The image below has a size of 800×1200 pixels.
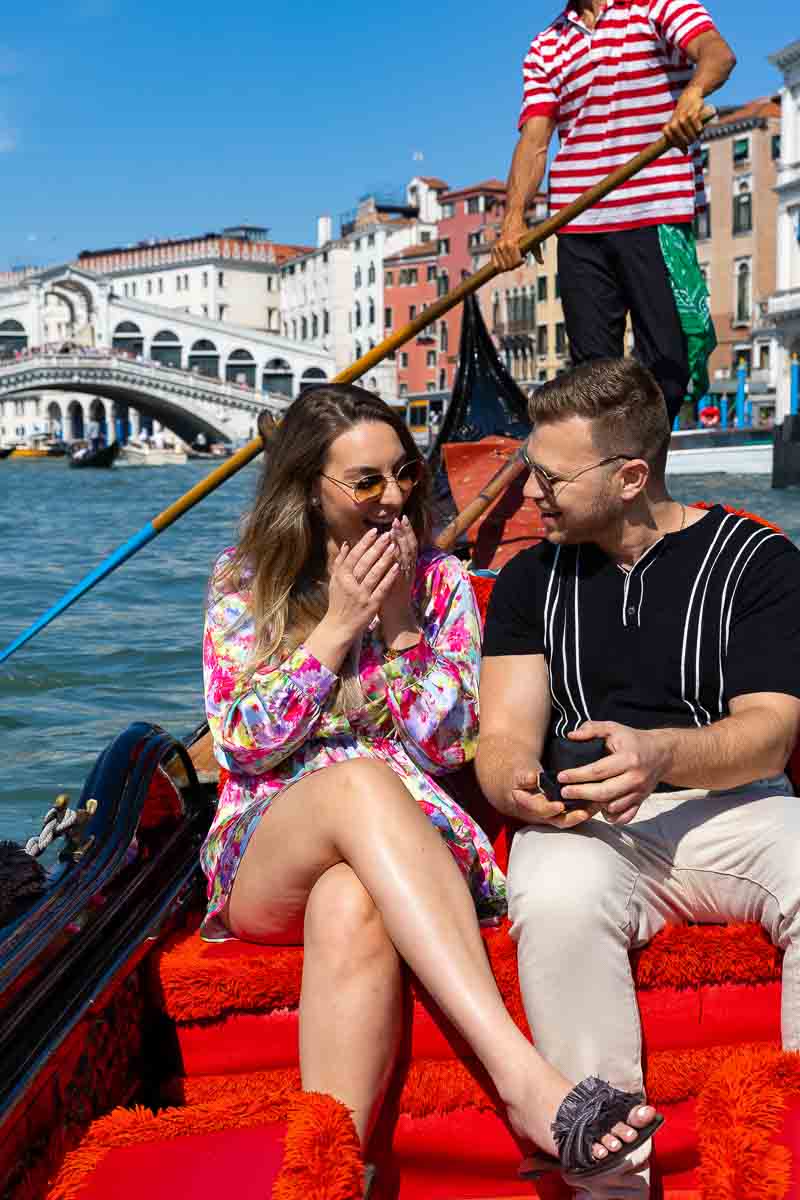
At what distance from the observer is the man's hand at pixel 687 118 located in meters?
1.51

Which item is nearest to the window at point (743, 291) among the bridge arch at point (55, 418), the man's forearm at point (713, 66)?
the man's forearm at point (713, 66)

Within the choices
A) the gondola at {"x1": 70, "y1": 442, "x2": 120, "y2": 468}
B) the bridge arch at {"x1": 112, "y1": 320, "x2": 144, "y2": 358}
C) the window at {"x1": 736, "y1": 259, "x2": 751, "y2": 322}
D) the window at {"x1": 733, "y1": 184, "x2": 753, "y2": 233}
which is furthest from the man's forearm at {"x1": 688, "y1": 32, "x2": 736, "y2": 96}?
the bridge arch at {"x1": 112, "y1": 320, "x2": 144, "y2": 358}

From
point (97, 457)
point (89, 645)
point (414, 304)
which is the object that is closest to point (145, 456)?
point (97, 457)

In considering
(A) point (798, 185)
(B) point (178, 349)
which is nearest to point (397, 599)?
(A) point (798, 185)

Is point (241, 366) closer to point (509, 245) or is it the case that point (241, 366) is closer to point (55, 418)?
point (55, 418)

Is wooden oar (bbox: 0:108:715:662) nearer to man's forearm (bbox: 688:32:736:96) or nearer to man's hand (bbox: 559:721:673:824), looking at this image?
man's forearm (bbox: 688:32:736:96)

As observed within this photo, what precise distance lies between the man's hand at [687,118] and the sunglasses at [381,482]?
1.85 feet

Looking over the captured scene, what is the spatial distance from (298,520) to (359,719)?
16 cm

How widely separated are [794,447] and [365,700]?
9.58 metres

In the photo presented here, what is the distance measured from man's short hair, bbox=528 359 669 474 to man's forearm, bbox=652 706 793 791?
0.20 m

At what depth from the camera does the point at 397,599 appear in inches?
44.9

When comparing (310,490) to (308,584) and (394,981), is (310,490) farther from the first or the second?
(394,981)

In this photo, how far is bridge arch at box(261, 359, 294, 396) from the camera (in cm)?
3328

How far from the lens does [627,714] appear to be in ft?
3.55
